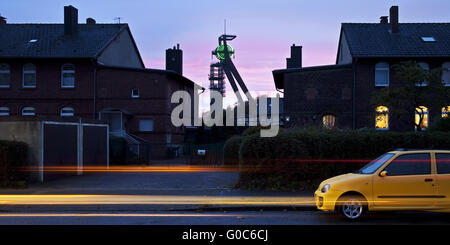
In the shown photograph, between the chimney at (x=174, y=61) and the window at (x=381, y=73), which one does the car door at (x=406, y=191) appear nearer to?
the window at (x=381, y=73)

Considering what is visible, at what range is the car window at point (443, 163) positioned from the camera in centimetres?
1002

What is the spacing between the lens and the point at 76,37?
36.1 metres

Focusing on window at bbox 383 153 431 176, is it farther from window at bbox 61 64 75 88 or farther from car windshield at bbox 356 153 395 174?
window at bbox 61 64 75 88

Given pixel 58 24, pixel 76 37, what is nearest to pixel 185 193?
pixel 76 37

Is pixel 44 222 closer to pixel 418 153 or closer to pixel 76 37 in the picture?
pixel 418 153

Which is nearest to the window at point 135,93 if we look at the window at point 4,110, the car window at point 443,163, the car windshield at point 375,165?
the window at point 4,110

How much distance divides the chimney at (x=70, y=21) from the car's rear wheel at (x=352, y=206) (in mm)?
31645

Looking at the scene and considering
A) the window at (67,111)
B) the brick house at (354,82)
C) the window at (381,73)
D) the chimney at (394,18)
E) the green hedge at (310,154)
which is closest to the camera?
the green hedge at (310,154)

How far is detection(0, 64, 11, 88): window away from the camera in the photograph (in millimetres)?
34469

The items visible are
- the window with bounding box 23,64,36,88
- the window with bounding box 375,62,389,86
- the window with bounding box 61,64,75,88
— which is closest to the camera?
the window with bounding box 375,62,389,86

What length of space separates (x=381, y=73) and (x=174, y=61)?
19.4m

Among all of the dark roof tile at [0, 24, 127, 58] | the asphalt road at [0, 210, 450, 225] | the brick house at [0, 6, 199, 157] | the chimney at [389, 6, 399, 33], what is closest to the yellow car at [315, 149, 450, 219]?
the asphalt road at [0, 210, 450, 225]

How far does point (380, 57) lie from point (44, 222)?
26.0 metres

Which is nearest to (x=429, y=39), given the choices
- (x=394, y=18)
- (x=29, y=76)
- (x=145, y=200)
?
(x=394, y=18)
